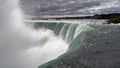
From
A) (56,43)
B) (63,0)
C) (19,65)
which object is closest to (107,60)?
(19,65)

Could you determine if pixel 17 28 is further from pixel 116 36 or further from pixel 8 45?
pixel 116 36

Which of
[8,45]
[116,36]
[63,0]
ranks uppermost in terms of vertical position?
[116,36]

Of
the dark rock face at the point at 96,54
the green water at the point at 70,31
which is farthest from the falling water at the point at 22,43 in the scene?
the dark rock face at the point at 96,54

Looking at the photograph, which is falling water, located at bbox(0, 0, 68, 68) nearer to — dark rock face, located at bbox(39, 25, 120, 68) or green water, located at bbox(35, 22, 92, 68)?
green water, located at bbox(35, 22, 92, 68)

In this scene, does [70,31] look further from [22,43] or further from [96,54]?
[96,54]

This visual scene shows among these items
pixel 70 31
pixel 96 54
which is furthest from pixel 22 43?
pixel 96 54
